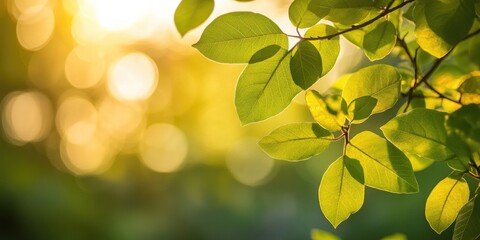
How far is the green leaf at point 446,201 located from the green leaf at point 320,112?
4.1 inches

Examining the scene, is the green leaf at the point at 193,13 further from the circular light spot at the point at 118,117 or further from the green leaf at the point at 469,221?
the circular light spot at the point at 118,117

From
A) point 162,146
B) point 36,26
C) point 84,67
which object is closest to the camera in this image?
point 36,26

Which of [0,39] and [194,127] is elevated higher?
[0,39]

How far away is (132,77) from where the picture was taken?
34.8 ft

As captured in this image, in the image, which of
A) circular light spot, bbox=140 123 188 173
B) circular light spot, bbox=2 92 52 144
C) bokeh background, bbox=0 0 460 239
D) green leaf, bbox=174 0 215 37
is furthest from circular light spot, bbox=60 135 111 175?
green leaf, bbox=174 0 215 37

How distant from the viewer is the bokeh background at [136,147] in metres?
6.29

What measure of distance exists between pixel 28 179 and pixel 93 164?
10.3 feet

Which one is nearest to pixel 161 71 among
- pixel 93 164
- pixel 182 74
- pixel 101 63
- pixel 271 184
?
pixel 182 74

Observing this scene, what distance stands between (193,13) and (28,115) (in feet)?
31.3

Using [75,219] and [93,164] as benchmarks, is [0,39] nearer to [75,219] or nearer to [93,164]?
[93,164]

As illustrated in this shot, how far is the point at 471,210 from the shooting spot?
0.51 metres

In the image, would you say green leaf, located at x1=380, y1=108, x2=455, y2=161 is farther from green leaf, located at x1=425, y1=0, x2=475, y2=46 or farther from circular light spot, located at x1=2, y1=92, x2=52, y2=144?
circular light spot, located at x1=2, y1=92, x2=52, y2=144

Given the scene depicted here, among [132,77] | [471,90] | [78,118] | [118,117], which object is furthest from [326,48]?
[132,77]

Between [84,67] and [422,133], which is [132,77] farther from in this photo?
[422,133]
